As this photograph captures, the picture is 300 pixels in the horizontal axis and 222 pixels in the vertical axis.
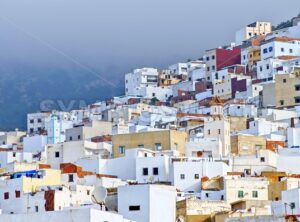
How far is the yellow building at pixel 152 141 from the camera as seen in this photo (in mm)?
58812

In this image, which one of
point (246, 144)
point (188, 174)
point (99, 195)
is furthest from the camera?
point (246, 144)

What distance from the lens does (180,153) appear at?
2272 inches

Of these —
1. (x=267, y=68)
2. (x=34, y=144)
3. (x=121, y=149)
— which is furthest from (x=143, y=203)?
(x=267, y=68)

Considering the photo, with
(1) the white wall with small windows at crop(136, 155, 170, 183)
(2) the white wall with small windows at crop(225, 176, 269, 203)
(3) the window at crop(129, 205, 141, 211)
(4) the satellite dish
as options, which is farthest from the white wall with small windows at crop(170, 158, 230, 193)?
(4) the satellite dish

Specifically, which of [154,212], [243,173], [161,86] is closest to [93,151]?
[243,173]

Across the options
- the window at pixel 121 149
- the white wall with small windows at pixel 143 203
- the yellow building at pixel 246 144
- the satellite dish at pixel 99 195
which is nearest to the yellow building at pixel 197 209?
the white wall with small windows at pixel 143 203

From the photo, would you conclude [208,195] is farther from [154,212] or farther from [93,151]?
[93,151]

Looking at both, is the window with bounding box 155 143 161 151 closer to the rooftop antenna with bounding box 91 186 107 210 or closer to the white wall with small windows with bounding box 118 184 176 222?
the white wall with small windows with bounding box 118 184 176 222

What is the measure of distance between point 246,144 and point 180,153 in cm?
440

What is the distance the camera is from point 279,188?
47812mm

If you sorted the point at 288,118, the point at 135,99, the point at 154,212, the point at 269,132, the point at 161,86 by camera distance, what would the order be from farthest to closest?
the point at 161,86, the point at 135,99, the point at 288,118, the point at 269,132, the point at 154,212

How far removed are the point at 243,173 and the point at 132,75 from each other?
167 feet

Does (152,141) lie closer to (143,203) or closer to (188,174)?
(188,174)

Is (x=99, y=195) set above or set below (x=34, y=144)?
below
